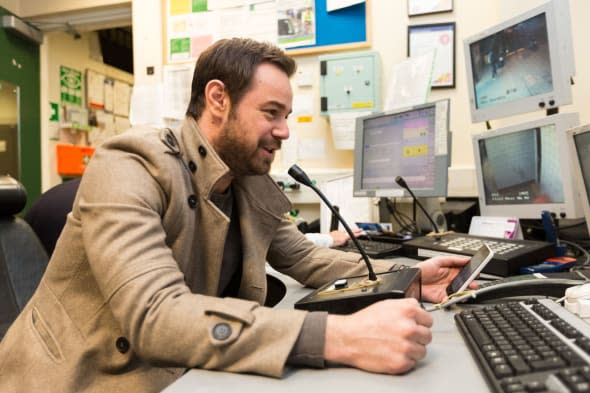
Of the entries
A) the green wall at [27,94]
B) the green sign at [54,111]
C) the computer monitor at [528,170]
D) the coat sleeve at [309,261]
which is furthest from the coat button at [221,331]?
the green sign at [54,111]

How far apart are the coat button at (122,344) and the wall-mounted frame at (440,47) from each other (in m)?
1.92

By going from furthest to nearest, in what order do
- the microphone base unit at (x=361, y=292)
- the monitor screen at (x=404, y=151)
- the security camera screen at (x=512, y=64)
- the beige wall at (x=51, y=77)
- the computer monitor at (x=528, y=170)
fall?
the beige wall at (x=51, y=77)
the monitor screen at (x=404, y=151)
the security camera screen at (x=512, y=64)
the computer monitor at (x=528, y=170)
the microphone base unit at (x=361, y=292)

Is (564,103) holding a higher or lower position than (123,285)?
higher

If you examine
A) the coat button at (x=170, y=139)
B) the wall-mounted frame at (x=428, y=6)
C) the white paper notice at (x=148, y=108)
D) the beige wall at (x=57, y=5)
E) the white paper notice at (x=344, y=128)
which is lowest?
the coat button at (x=170, y=139)

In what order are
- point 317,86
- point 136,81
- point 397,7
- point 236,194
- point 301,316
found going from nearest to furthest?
1. point 301,316
2. point 236,194
3. point 397,7
4. point 317,86
5. point 136,81

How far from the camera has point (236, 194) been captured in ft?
3.60

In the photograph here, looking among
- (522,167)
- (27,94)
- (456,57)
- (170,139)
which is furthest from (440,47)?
(27,94)

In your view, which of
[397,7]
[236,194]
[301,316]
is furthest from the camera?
[397,7]

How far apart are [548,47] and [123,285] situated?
1446mm

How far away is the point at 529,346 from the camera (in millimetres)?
532

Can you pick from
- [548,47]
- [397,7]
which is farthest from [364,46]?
[548,47]

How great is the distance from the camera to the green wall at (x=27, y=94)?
3094 millimetres

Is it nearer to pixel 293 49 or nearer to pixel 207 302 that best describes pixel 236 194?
pixel 207 302

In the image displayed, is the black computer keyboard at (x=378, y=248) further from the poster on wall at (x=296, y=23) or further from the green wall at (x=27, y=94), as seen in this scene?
the green wall at (x=27, y=94)
